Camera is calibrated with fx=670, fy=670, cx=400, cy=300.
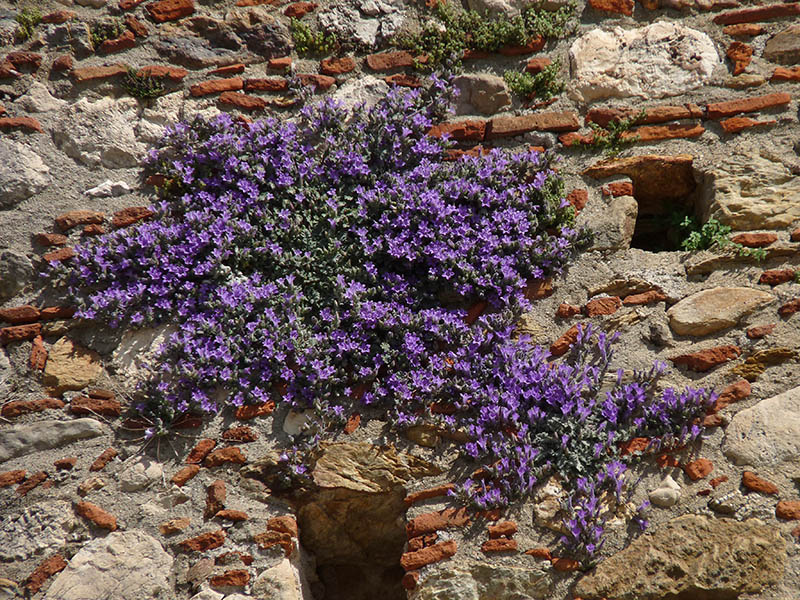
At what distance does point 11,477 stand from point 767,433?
11.2ft

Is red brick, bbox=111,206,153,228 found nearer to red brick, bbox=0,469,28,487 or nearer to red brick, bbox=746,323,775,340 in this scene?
red brick, bbox=0,469,28,487

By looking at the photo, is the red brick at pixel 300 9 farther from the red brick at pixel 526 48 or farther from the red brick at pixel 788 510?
the red brick at pixel 788 510

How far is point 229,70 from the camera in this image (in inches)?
160

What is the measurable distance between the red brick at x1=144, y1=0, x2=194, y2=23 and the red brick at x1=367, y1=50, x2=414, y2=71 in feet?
3.89

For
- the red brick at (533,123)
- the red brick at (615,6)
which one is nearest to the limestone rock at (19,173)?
the red brick at (533,123)

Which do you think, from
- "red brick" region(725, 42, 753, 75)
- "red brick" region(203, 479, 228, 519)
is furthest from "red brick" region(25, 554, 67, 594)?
"red brick" region(725, 42, 753, 75)

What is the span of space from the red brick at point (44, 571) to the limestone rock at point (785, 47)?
451 cm

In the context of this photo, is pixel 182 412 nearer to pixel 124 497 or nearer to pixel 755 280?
pixel 124 497

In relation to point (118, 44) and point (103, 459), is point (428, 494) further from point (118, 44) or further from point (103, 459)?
point (118, 44)

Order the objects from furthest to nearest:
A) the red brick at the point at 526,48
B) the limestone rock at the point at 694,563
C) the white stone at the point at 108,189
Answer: the red brick at the point at 526,48 < the white stone at the point at 108,189 < the limestone rock at the point at 694,563

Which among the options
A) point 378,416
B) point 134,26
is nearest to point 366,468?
point 378,416

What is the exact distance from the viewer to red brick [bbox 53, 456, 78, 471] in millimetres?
3154

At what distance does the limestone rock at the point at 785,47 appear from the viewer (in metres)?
3.80

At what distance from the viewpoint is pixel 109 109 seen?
12.8ft
